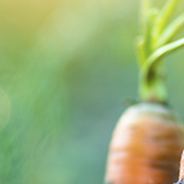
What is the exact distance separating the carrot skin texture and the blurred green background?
19 centimetres

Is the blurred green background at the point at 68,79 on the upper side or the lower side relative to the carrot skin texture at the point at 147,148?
upper

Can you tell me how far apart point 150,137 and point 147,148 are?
0.06 feet

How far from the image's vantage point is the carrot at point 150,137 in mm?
526

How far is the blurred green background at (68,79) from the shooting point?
690 mm

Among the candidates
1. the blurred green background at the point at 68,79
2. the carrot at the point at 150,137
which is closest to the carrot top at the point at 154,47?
the carrot at the point at 150,137

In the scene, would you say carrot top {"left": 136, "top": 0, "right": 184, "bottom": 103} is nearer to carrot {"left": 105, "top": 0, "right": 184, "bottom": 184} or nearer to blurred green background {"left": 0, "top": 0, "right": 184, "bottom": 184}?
carrot {"left": 105, "top": 0, "right": 184, "bottom": 184}

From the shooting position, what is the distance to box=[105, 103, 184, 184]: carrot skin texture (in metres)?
0.52

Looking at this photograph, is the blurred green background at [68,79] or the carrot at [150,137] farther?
the blurred green background at [68,79]

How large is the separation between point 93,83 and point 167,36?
2.84ft

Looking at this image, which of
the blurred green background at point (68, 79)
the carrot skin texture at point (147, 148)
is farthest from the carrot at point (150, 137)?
the blurred green background at point (68, 79)

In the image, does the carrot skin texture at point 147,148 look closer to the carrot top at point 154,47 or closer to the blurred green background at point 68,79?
the carrot top at point 154,47

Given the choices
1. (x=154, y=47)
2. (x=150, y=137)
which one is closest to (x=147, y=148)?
(x=150, y=137)

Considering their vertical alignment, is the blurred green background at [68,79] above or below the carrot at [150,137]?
above

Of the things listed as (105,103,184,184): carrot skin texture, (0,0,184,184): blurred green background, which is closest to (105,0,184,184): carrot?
(105,103,184,184): carrot skin texture
